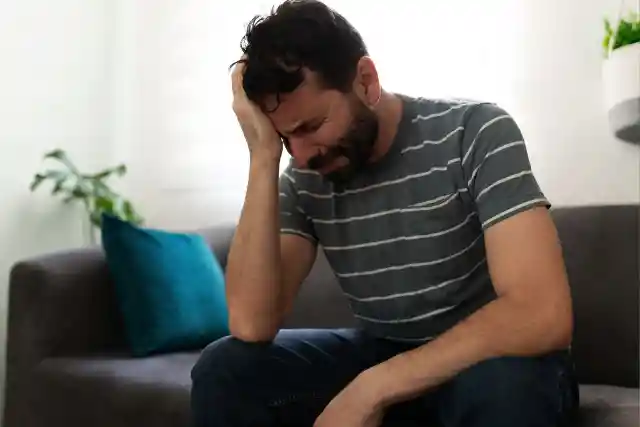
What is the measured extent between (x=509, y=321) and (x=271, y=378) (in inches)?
14.7

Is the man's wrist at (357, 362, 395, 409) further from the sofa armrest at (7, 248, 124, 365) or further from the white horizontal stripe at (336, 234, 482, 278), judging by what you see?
the sofa armrest at (7, 248, 124, 365)

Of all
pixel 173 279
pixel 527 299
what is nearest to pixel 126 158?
pixel 173 279

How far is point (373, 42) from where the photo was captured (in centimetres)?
225

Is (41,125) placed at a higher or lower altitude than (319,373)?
higher

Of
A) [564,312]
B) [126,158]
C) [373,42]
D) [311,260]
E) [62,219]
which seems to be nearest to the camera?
[564,312]

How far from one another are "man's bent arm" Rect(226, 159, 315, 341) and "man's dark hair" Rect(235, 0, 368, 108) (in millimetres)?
146

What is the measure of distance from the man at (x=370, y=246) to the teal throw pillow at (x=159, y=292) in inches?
22.9

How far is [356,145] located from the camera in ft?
3.98

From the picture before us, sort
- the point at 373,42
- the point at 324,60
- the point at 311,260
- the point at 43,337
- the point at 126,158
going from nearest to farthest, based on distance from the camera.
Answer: the point at 324,60, the point at 311,260, the point at 43,337, the point at 373,42, the point at 126,158

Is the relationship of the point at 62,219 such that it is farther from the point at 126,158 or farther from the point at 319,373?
the point at 319,373

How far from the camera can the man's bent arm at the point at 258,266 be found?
122 cm

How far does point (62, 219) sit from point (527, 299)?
183 cm

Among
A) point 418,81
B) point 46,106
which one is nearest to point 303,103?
point 418,81

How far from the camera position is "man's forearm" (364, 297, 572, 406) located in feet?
3.26
